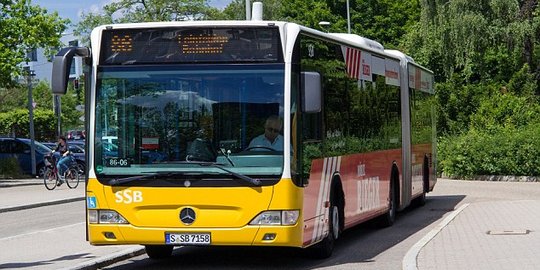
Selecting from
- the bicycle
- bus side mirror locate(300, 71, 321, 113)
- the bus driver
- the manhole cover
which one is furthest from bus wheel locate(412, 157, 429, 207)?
the bicycle

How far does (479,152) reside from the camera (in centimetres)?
3675

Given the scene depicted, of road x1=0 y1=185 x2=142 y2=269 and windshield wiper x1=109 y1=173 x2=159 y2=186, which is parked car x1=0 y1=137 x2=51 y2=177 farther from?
windshield wiper x1=109 y1=173 x2=159 y2=186

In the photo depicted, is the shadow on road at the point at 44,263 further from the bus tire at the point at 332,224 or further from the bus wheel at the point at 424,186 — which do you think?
the bus wheel at the point at 424,186

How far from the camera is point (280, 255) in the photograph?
552 inches

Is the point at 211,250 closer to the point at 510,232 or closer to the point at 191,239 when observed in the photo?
the point at 191,239

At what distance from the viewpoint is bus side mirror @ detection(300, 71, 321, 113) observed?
39.0 ft

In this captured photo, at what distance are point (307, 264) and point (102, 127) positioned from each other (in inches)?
121

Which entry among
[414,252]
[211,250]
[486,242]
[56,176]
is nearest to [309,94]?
[414,252]

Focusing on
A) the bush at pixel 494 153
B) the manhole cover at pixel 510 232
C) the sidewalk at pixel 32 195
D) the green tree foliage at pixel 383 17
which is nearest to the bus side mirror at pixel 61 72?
the manhole cover at pixel 510 232

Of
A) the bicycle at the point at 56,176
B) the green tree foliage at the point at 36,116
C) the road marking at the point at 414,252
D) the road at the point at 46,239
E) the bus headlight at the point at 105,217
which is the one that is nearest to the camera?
the road marking at the point at 414,252

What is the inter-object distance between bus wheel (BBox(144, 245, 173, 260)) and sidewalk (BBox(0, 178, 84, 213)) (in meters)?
11.3

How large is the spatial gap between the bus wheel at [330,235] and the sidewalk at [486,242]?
3.76 ft

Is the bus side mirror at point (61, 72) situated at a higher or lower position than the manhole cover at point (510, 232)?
higher

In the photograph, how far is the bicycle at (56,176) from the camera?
32.7 metres
